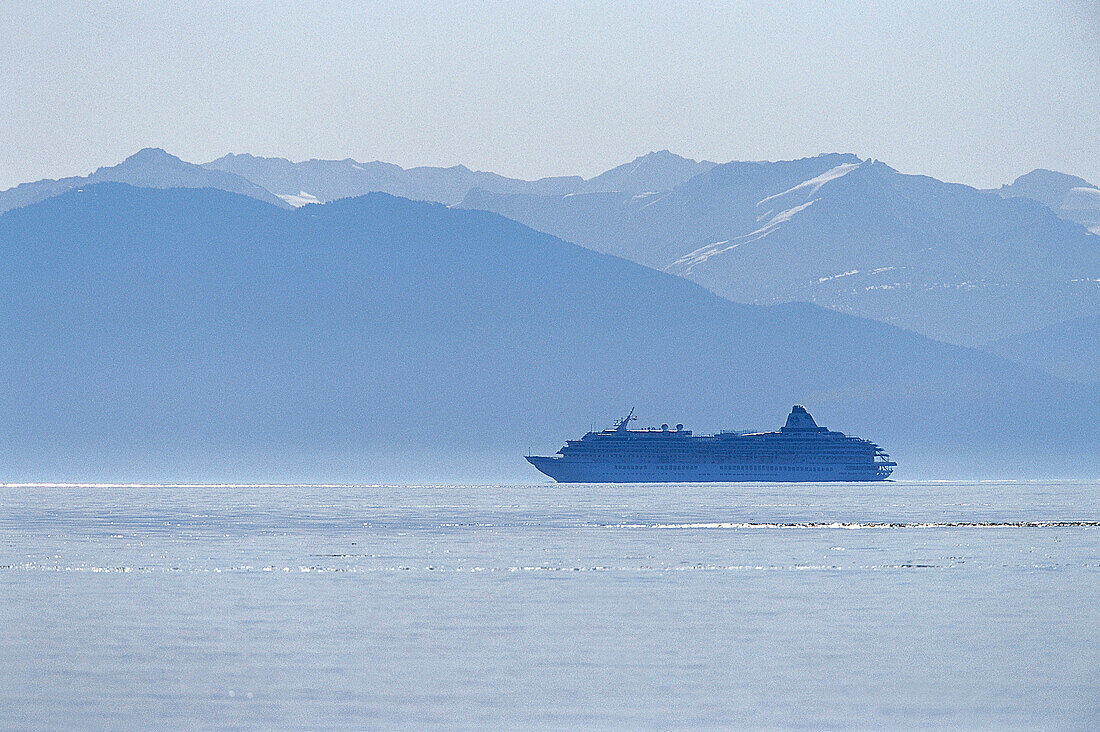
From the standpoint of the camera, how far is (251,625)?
47000mm

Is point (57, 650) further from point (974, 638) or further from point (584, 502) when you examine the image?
point (584, 502)

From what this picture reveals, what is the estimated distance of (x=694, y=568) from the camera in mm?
67000

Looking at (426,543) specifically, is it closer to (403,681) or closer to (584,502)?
(403,681)

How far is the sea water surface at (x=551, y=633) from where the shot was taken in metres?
34.2

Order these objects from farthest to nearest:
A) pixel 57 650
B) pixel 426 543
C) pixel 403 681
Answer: pixel 426 543
pixel 57 650
pixel 403 681

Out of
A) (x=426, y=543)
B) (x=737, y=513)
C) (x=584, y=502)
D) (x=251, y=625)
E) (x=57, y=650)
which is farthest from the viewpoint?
(x=584, y=502)

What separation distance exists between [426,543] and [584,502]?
2966 inches

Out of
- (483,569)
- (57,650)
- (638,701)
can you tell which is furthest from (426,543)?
(638,701)

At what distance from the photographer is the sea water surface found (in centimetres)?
3422

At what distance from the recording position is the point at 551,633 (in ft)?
149

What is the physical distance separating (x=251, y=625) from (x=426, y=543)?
39.3 m

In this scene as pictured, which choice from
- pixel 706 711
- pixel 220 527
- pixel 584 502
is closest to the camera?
pixel 706 711

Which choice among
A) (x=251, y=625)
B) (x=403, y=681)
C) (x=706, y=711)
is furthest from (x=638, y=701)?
(x=251, y=625)

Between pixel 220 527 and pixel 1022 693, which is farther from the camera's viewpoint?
pixel 220 527
